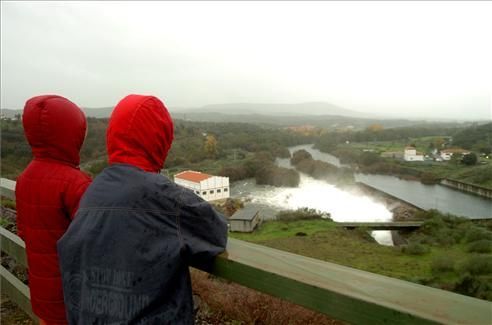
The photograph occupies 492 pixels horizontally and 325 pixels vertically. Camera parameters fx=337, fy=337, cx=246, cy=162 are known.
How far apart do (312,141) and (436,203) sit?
17669 mm

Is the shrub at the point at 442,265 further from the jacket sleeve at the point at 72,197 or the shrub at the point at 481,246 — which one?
the jacket sleeve at the point at 72,197

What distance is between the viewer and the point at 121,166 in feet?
2.65

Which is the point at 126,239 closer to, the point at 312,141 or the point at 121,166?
the point at 121,166

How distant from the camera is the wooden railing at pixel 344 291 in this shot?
0.51 metres

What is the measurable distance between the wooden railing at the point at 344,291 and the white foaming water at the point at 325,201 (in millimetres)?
24154

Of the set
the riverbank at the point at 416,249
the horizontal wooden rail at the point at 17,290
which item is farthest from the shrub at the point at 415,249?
the horizontal wooden rail at the point at 17,290

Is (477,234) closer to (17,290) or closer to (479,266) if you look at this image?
(479,266)

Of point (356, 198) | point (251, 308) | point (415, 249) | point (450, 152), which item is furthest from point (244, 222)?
point (251, 308)

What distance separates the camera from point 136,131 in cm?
82

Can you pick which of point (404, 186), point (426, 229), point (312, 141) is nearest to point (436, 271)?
point (426, 229)

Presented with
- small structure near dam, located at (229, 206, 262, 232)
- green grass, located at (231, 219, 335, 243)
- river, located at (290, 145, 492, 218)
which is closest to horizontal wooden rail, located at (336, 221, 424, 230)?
green grass, located at (231, 219, 335, 243)

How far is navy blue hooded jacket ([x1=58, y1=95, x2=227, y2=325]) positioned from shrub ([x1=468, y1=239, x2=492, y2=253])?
18.5 metres

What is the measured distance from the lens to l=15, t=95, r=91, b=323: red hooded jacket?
1.06 m

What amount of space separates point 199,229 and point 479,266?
603 inches
